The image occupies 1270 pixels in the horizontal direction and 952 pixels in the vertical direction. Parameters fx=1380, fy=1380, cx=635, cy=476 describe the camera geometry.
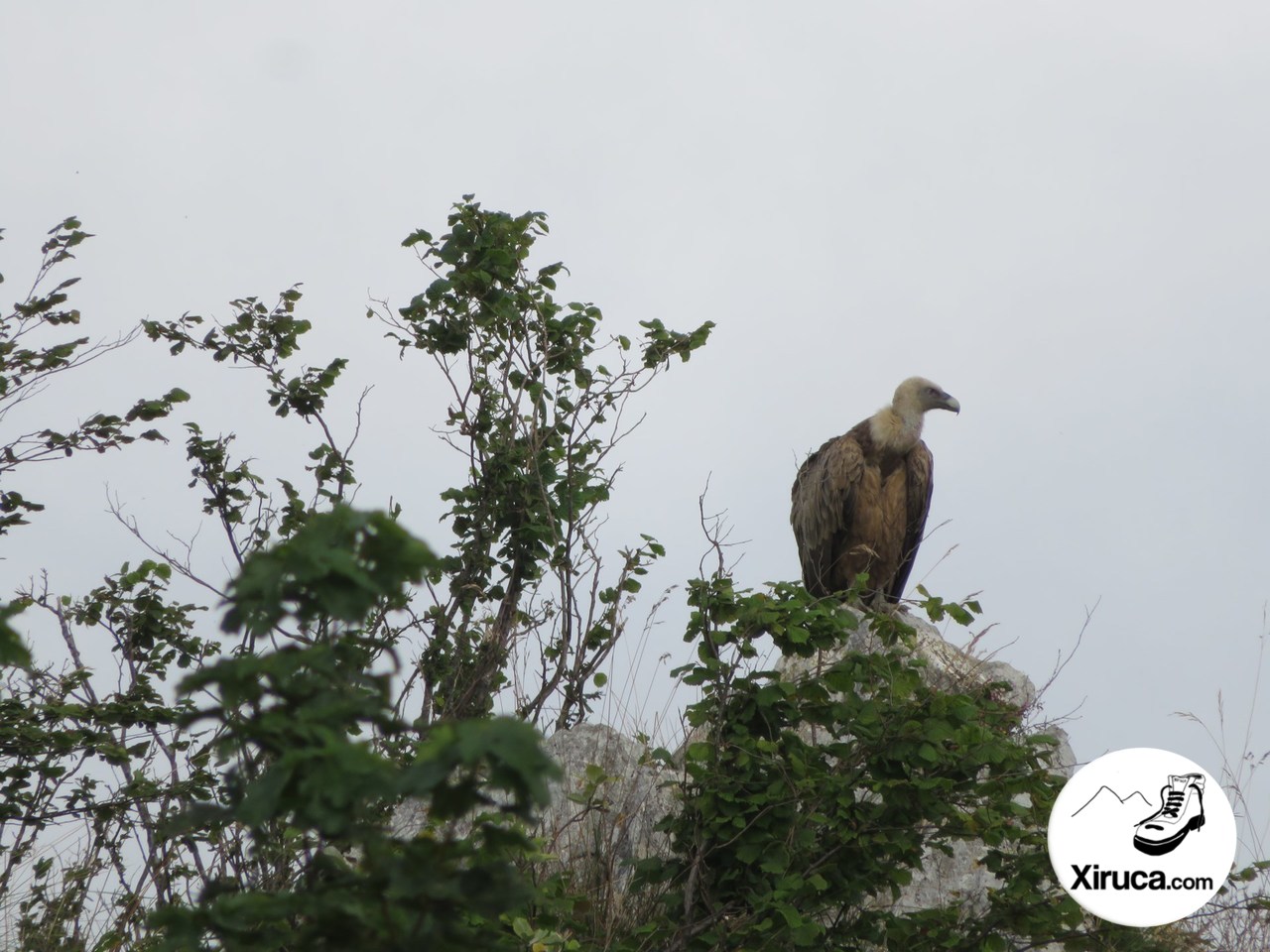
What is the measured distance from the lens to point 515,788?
1720 mm

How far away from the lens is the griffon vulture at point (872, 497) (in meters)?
9.59

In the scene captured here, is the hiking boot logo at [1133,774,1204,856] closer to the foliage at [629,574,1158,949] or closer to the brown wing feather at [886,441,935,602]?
the foliage at [629,574,1158,949]

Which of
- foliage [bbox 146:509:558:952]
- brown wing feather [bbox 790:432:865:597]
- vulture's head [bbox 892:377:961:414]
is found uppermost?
vulture's head [bbox 892:377:961:414]

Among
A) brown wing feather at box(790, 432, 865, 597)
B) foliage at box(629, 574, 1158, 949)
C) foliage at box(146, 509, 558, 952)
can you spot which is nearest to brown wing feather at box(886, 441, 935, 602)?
brown wing feather at box(790, 432, 865, 597)

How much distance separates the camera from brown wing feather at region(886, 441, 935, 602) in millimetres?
9773

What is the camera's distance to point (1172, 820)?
518 cm

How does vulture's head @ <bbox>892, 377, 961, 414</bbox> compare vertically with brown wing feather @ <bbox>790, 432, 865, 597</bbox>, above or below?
above

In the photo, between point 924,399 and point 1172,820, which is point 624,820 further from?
point 924,399

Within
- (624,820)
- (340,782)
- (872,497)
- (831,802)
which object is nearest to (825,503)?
(872,497)

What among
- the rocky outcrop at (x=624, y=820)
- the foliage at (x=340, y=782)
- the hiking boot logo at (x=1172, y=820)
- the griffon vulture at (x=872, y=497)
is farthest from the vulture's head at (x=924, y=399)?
the foliage at (x=340, y=782)

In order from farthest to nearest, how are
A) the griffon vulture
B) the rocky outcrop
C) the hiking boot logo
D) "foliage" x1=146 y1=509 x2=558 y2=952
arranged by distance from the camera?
the griffon vulture → the rocky outcrop → the hiking boot logo → "foliage" x1=146 y1=509 x2=558 y2=952

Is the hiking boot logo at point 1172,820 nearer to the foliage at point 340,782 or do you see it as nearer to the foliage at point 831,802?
the foliage at point 831,802

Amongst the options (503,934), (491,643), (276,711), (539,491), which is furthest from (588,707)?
(276,711)

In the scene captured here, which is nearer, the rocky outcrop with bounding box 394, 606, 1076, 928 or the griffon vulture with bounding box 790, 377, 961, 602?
the rocky outcrop with bounding box 394, 606, 1076, 928
